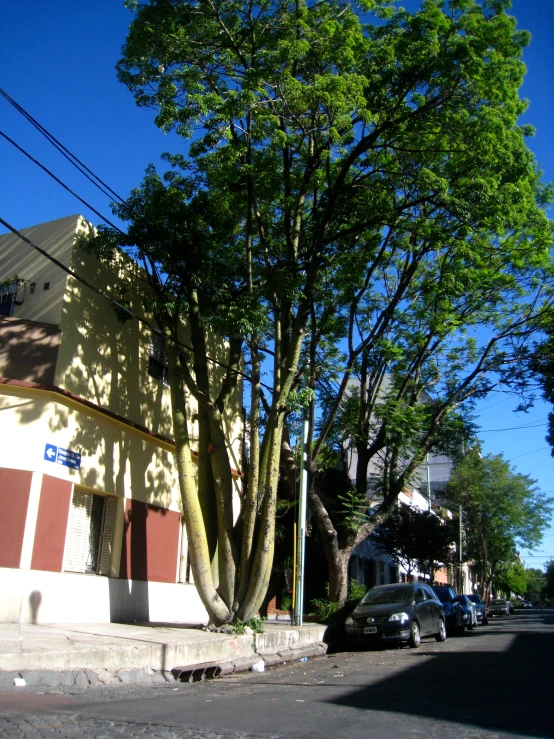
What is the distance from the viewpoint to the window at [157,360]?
15.5 meters

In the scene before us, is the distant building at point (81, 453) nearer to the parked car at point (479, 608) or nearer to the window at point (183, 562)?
the window at point (183, 562)

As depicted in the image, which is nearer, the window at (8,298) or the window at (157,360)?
the window at (8,298)

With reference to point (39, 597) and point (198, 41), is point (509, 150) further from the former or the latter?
point (39, 597)

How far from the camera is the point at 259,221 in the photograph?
14.2m

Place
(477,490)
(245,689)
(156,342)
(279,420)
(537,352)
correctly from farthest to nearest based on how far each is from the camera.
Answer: (477,490), (537,352), (156,342), (279,420), (245,689)

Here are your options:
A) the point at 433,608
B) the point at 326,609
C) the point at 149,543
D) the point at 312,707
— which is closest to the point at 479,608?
the point at 433,608

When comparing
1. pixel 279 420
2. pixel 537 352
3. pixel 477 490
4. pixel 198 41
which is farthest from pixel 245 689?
pixel 477 490

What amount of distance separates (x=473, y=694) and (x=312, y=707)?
7.29 feet

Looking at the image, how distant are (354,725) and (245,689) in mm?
2982

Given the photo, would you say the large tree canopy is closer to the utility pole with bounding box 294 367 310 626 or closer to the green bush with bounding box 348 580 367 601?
the utility pole with bounding box 294 367 310 626

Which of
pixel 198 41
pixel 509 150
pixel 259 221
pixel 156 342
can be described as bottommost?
pixel 156 342

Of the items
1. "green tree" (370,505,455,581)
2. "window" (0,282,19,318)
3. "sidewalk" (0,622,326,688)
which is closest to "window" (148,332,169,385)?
"window" (0,282,19,318)

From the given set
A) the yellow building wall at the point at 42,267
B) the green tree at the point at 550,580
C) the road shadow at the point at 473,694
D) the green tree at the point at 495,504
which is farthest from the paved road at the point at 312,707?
the green tree at the point at 550,580

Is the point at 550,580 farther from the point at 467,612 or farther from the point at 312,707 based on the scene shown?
the point at 312,707
